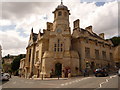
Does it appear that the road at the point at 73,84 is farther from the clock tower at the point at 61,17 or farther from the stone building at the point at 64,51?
the clock tower at the point at 61,17

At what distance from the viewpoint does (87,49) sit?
48.3 meters

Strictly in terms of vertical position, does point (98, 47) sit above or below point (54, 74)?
above

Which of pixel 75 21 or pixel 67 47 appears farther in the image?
pixel 75 21

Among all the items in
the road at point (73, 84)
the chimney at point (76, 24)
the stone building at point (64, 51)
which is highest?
the chimney at point (76, 24)

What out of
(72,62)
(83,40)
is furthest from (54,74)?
(83,40)

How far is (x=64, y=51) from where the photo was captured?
41.4 meters

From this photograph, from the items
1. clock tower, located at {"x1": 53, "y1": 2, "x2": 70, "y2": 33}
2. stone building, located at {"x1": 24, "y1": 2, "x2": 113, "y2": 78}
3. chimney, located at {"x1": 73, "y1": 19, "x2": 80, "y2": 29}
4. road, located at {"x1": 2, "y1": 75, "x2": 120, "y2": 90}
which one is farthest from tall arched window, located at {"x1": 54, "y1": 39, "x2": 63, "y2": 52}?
road, located at {"x1": 2, "y1": 75, "x2": 120, "y2": 90}

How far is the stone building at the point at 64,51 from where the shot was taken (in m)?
40.3

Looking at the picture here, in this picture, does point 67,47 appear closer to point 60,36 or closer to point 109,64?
point 60,36

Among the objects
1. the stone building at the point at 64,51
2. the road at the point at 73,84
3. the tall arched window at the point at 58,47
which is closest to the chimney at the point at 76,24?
the stone building at the point at 64,51

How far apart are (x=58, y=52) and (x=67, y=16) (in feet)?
45.0

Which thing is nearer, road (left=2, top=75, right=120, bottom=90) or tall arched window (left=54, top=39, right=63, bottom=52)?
road (left=2, top=75, right=120, bottom=90)

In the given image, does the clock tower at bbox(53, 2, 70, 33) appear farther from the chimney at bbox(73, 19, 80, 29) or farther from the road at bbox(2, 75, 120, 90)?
the road at bbox(2, 75, 120, 90)

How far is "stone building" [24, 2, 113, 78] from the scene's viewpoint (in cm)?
4028
